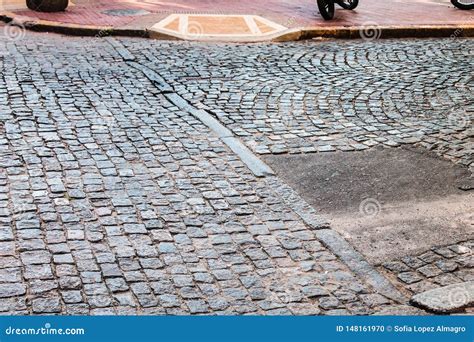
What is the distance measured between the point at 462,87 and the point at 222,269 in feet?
18.1

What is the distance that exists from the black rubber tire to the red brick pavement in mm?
155

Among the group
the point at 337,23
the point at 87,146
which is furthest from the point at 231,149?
the point at 337,23

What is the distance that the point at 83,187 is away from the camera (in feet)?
18.8

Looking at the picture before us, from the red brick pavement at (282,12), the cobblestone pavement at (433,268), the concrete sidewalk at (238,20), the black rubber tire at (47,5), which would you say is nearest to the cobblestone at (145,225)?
the cobblestone pavement at (433,268)

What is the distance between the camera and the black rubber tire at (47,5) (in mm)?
12641

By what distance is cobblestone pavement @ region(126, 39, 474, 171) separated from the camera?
7.09 metres

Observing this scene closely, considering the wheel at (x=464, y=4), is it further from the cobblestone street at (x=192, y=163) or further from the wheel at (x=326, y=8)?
the cobblestone street at (x=192, y=163)

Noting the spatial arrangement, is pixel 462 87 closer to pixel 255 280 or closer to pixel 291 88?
pixel 291 88

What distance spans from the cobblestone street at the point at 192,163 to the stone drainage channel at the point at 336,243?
0.03 meters

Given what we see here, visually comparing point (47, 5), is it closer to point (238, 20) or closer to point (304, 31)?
point (238, 20)

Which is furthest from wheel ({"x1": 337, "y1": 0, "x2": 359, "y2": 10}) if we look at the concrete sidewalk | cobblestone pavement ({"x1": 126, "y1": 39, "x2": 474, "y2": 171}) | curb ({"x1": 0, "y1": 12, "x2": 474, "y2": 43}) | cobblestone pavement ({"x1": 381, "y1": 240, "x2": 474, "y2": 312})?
cobblestone pavement ({"x1": 381, "y1": 240, "x2": 474, "y2": 312})

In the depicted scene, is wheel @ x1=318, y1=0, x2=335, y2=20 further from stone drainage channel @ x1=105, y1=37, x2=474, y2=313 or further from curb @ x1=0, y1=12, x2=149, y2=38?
stone drainage channel @ x1=105, y1=37, x2=474, y2=313

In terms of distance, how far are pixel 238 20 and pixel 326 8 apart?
5.09 feet

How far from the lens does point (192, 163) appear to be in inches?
249
